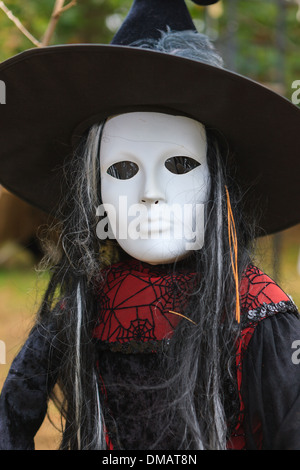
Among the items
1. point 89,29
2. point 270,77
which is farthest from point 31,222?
point 270,77

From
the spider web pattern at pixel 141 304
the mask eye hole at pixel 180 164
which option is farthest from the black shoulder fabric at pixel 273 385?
the mask eye hole at pixel 180 164

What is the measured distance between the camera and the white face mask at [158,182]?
4.40 ft

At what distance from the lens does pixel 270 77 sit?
22.6 ft

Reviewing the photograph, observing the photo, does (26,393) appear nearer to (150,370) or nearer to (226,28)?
(150,370)

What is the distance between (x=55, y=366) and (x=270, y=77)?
6.11m

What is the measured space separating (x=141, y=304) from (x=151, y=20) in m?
0.74

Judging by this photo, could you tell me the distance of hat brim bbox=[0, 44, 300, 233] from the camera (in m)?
1.20

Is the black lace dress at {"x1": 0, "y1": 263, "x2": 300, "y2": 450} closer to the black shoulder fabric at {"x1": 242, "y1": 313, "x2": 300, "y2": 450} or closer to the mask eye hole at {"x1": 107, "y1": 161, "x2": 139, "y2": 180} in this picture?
the black shoulder fabric at {"x1": 242, "y1": 313, "x2": 300, "y2": 450}
